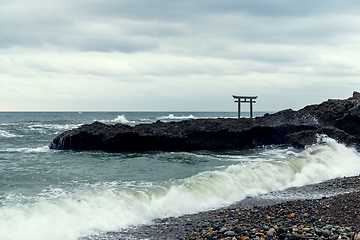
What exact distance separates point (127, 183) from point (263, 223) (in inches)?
A: 185

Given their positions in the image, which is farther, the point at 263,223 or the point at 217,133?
the point at 217,133

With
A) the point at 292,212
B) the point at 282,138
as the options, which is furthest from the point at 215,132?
the point at 292,212

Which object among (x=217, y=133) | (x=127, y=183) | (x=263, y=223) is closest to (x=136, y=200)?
(x=127, y=183)

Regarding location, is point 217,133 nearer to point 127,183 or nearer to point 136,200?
point 127,183

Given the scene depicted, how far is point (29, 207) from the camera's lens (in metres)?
6.75

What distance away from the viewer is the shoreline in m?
4.76

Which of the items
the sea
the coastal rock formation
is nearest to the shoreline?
the sea

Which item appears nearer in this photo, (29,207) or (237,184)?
(29,207)

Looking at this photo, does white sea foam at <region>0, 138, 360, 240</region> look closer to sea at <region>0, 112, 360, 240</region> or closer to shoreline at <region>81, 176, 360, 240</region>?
sea at <region>0, 112, 360, 240</region>

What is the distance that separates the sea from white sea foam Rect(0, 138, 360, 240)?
0.06ft

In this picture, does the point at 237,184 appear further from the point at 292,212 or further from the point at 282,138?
the point at 282,138

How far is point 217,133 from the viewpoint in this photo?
16.5 m

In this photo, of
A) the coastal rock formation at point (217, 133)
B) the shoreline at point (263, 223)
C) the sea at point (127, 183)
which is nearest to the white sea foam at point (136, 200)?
the sea at point (127, 183)

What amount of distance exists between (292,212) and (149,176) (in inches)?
207
